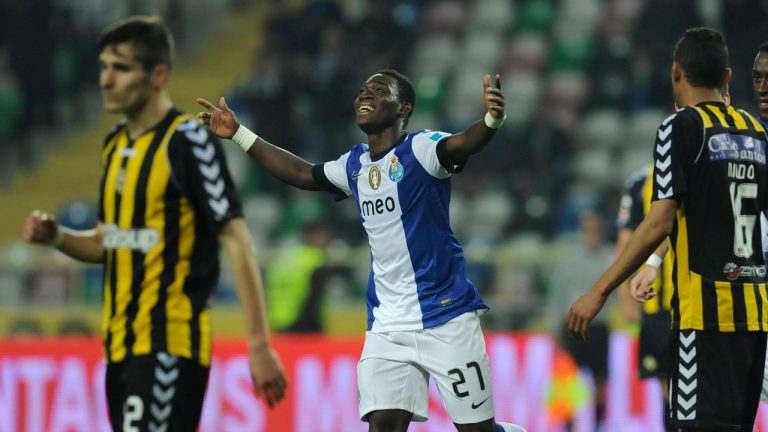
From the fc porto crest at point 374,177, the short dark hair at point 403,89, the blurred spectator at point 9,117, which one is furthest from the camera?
the blurred spectator at point 9,117

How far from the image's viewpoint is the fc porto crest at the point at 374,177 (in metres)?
6.04

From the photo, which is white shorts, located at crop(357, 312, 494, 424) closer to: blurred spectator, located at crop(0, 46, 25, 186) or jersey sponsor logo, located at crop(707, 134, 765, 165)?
jersey sponsor logo, located at crop(707, 134, 765, 165)

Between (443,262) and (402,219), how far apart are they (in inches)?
10.5

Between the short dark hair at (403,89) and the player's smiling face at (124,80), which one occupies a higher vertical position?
the short dark hair at (403,89)

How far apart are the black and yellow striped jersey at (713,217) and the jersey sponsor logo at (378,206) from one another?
137cm

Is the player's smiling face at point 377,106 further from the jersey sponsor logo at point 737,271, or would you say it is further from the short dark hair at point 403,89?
the jersey sponsor logo at point 737,271

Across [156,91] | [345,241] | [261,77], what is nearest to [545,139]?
[345,241]

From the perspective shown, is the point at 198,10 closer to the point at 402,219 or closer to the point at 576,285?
the point at 576,285

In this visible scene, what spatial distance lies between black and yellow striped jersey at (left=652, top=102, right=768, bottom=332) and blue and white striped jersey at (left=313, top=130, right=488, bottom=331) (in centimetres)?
114

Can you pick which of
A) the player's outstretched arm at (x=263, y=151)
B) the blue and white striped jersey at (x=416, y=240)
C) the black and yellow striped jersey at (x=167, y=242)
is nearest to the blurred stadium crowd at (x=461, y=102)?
the player's outstretched arm at (x=263, y=151)

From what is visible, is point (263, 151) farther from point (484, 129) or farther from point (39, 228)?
point (39, 228)

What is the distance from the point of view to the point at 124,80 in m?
4.80

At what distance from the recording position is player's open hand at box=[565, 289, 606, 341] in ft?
16.0

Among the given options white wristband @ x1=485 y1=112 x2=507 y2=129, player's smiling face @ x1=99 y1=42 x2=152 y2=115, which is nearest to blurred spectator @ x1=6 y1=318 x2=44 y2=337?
white wristband @ x1=485 y1=112 x2=507 y2=129
